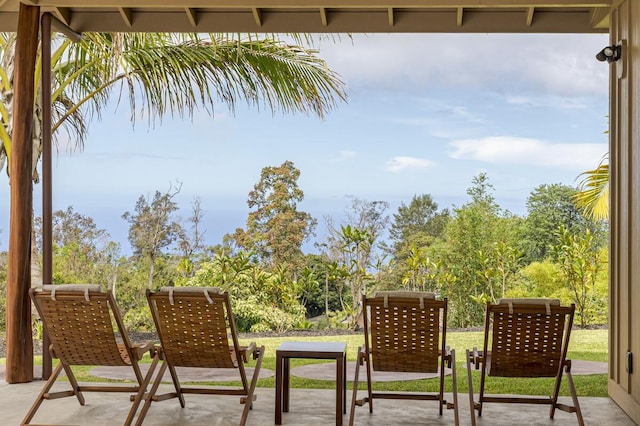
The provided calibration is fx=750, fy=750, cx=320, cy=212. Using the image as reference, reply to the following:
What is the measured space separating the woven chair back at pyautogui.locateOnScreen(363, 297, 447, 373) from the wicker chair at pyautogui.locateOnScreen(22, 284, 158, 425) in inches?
61.6

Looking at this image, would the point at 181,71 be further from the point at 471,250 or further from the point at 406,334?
the point at 406,334

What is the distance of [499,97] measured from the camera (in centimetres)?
2005

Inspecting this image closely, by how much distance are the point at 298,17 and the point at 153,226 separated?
831 centimetres

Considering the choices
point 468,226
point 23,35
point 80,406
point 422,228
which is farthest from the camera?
point 422,228

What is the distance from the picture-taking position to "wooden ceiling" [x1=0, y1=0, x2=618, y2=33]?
647 cm

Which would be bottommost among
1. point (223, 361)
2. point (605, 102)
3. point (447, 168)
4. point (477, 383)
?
point (477, 383)

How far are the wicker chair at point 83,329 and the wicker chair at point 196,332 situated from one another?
18 cm

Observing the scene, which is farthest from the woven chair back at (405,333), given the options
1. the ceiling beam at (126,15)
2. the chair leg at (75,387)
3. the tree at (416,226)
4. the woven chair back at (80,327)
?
the tree at (416,226)

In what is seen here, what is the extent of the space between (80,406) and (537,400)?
3.32 metres

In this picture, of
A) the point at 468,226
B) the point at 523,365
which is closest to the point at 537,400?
the point at 523,365

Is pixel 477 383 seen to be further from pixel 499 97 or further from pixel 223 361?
pixel 499 97

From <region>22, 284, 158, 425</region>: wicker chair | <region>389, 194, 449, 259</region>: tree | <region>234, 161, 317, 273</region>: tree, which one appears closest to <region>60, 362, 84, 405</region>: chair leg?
<region>22, 284, 158, 425</region>: wicker chair

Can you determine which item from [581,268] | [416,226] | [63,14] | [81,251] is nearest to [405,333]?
[63,14]

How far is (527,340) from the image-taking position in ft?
16.4
